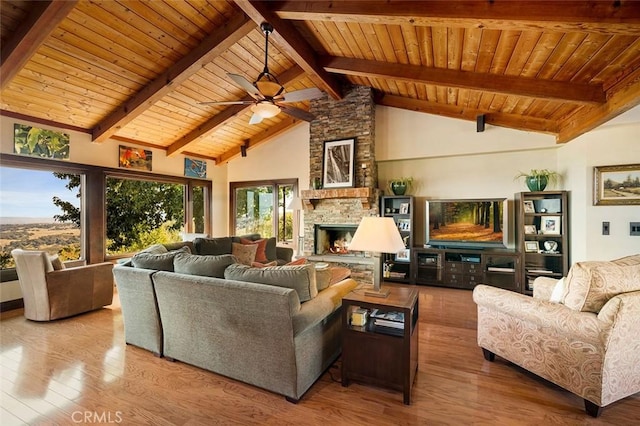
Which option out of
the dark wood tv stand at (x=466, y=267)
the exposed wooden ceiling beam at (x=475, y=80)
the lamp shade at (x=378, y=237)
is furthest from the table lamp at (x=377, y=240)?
the dark wood tv stand at (x=466, y=267)

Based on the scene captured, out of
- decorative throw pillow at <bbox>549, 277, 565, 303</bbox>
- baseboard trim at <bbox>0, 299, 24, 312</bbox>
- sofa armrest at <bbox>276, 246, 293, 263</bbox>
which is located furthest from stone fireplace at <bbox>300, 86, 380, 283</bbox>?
baseboard trim at <bbox>0, 299, 24, 312</bbox>

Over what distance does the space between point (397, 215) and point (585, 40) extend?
3.59 meters

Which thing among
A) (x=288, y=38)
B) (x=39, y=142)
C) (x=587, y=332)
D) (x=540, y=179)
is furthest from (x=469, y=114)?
(x=39, y=142)

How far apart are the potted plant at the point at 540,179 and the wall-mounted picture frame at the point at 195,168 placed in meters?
6.77

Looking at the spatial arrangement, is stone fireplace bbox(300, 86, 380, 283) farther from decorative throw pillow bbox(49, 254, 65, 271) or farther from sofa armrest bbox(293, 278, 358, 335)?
decorative throw pillow bbox(49, 254, 65, 271)

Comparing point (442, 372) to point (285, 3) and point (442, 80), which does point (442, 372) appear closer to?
point (442, 80)

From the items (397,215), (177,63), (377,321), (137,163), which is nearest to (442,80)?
(397,215)

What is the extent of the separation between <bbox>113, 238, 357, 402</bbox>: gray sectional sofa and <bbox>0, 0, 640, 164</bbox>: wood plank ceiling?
259 cm

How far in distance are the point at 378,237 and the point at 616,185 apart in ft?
13.1

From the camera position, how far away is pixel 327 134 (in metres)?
5.98

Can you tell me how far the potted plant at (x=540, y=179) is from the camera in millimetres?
4656

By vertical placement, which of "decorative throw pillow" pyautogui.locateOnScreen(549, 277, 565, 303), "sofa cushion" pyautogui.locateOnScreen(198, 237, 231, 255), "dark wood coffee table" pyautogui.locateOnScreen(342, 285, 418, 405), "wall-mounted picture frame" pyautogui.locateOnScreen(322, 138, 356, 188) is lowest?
"dark wood coffee table" pyautogui.locateOnScreen(342, 285, 418, 405)

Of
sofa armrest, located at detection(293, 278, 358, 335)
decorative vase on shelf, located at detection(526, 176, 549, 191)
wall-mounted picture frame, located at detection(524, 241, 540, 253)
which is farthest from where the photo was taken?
wall-mounted picture frame, located at detection(524, 241, 540, 253)

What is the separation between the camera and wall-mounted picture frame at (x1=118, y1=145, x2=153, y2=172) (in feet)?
18.0
